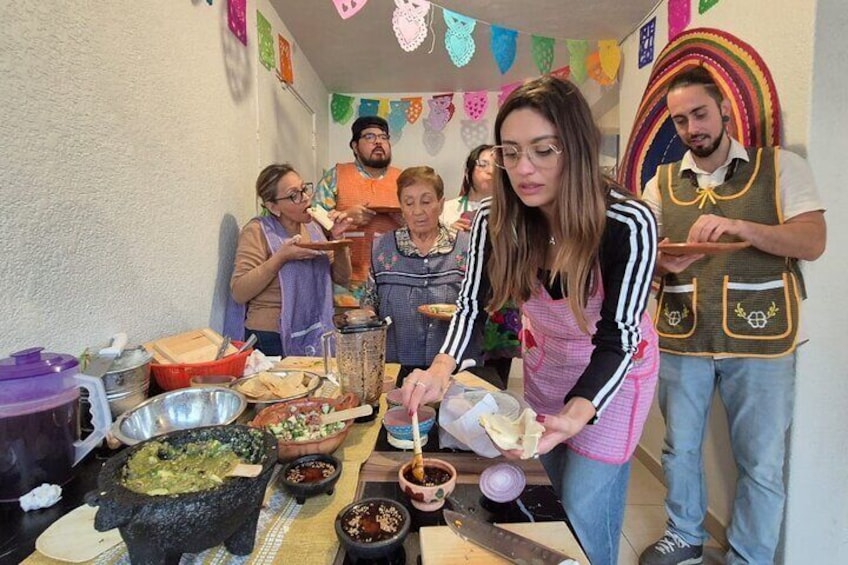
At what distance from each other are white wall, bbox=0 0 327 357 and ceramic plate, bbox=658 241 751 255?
163 cm

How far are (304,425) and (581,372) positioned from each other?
70 cm

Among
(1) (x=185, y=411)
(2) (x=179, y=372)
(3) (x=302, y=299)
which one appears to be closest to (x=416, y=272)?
(3) (x=302, y=299)

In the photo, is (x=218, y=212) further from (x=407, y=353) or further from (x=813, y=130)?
(x=813, y=130)

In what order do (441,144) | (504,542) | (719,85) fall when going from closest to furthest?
(504,542) < (719,85) < (441,144)

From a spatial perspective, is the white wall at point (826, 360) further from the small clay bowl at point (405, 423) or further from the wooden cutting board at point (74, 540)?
the wooden cutting board at point (74, 540)

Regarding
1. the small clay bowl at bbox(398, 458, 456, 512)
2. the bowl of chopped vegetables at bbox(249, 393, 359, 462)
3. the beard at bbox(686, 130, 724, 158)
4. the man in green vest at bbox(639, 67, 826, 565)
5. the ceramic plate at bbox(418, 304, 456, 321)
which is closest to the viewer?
the small clay bowl at bbox(398, 458, 456, 512)

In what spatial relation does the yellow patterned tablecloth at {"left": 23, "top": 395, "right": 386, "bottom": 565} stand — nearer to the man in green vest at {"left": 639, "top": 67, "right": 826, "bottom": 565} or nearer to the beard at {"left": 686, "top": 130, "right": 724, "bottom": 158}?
the man in green vest at {"left": 639, "top": 67, "right": 826, "bottom": 565}

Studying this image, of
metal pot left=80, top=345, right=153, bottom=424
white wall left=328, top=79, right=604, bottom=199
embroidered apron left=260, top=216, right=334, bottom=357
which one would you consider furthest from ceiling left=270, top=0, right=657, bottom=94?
metal pot left=80, top=345, right=153, bottom=424

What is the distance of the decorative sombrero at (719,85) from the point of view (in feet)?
5.86

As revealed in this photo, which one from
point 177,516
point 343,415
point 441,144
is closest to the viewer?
point 177,516

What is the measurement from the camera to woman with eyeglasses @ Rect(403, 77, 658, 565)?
102 cm

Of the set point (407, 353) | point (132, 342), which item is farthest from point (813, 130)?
point (132, 342)

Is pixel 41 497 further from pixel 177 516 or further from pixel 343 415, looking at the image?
pixel 343 415

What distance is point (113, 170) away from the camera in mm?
1354
